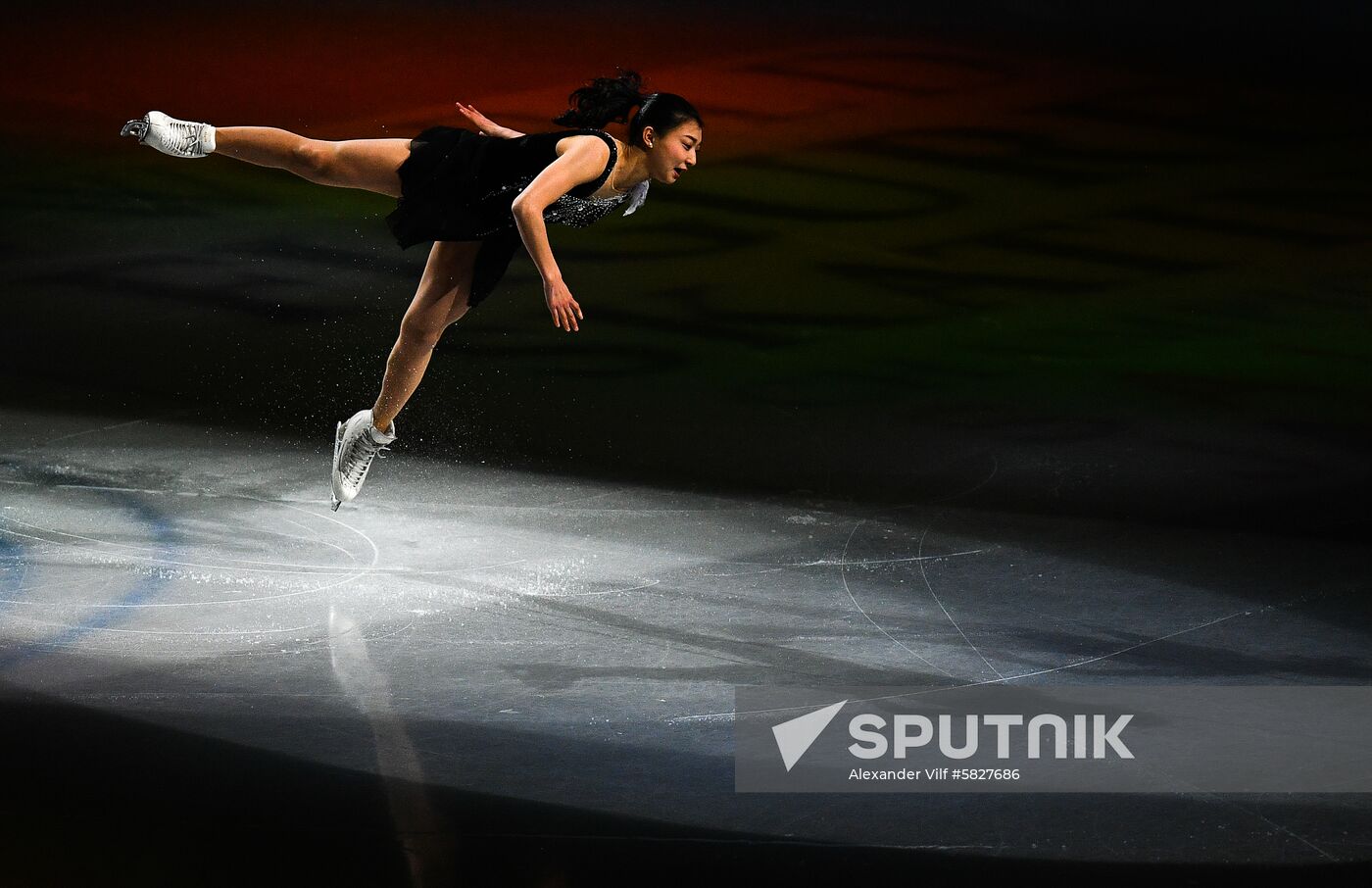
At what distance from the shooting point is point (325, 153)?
414cm

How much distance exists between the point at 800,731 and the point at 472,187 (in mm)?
1598

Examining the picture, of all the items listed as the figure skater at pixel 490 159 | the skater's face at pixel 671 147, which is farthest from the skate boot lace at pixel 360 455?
the skater's face at pixel 671 147

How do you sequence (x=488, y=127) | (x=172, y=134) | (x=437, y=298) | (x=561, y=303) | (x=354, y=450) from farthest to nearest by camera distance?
(x=354, y=450)
(x=437, y=298)
(x=488, y=127)
(x=172, y=134)
(x=561, y=303)

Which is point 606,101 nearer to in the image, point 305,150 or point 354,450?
point 305,150

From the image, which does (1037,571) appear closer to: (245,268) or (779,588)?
(779,588)

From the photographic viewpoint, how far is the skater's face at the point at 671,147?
3992 mm

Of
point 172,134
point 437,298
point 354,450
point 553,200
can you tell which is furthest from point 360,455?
point 553,200

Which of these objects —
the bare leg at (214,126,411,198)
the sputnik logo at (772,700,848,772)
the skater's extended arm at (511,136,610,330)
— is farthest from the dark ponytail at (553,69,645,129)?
the sputnik logo at (772,700,848,772)

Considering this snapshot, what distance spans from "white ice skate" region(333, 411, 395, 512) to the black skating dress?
2.50 feet

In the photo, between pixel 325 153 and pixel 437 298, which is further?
pixel 437 298

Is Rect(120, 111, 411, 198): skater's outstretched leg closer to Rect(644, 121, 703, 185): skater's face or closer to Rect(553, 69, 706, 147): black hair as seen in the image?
Rect(553, 69, 706, 147): black hair

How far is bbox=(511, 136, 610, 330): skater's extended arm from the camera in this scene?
369 centimetres

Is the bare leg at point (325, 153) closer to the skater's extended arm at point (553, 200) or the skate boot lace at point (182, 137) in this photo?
the skate boot lace at point (182, 137)

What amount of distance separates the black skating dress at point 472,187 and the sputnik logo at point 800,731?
1363 millimetres
